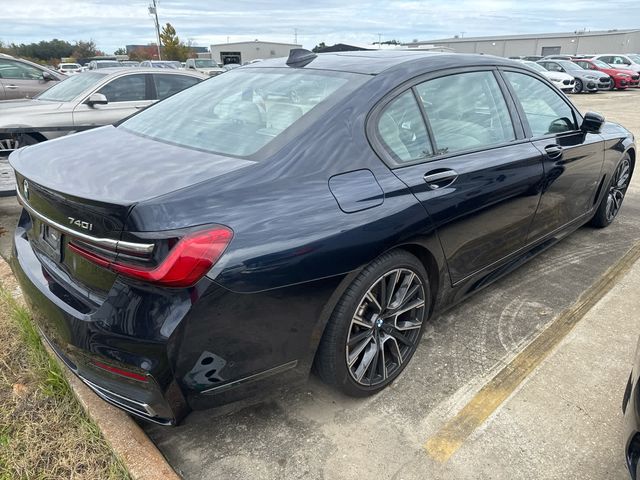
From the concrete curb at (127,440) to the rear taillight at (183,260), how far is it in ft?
2.60

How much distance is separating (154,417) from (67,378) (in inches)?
33.1

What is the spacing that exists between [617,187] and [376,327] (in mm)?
3623

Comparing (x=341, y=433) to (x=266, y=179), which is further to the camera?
(x=341, y=433)

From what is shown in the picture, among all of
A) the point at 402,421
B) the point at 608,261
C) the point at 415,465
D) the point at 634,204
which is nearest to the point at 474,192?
the point at 402,421

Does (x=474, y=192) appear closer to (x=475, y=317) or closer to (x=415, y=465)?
(x=475, y=317)

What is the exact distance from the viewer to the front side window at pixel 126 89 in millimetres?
6434

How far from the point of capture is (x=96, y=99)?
6012 millimetres

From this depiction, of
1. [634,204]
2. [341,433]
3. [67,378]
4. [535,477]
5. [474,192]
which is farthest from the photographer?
[634,204]

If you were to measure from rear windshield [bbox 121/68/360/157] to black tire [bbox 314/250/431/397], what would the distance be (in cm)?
76

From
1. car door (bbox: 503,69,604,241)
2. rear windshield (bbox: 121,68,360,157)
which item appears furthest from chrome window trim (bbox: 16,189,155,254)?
car door (bbox: 503,69,604,241)

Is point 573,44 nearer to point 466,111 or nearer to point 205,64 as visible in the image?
point 205,64

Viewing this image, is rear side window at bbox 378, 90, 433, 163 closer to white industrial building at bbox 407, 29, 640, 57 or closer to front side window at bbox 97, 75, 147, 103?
front side window at bbox 97, 75, 147, 103

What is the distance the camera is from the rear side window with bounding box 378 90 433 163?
2287 mm

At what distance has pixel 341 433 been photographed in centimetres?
219
